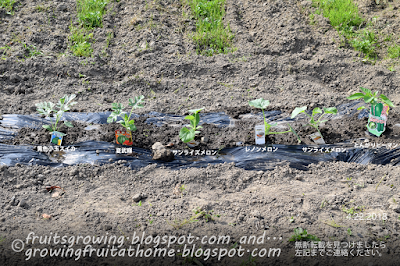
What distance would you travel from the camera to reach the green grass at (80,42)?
3912 mm

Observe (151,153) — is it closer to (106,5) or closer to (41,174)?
(41,174)

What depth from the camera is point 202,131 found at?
2818mm

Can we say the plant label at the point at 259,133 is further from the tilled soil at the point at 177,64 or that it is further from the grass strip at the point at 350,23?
the grass strip at the point at 350,23

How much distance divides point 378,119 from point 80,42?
3.56 meters

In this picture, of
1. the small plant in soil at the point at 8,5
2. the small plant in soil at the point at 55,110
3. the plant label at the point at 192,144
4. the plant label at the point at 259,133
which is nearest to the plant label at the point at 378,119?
the plant label at the point at 259,133

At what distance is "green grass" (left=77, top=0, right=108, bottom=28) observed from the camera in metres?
4.39

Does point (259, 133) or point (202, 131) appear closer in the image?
point (259, 133)

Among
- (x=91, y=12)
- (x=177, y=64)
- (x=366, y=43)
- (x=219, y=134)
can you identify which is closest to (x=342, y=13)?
(x=366, y=43)

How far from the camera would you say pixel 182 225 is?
191cm

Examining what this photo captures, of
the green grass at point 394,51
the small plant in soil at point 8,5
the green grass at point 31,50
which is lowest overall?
the green grass at point 394,51

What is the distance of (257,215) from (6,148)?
6.89 feet

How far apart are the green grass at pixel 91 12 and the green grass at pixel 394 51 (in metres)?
3.91

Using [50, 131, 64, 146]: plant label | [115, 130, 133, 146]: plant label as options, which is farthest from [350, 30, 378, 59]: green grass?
[50, 131, 64, 146]: plant label

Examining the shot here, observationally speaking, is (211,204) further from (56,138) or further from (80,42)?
(80,42)
